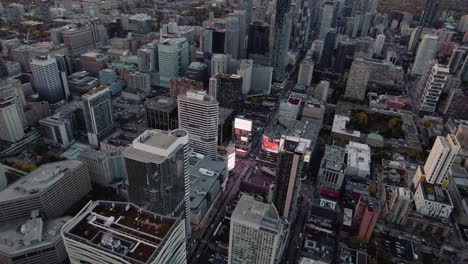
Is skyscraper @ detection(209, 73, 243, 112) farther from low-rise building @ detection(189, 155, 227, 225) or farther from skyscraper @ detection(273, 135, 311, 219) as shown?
skyscraper @ detection(273, 135, 311, 219)

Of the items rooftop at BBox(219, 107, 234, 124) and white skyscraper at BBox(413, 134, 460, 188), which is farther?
rooftop at BBox(219, 107, 234, 124)

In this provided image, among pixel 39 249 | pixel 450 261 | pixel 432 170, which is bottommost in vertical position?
pixel 450 261

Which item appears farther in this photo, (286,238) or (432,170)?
(432,170)

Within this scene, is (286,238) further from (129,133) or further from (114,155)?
(129,133)

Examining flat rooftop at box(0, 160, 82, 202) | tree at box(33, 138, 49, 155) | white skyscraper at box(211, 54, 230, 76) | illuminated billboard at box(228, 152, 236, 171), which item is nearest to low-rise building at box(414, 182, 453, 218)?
illuminated billboard at box(228, 152, 236, 171)

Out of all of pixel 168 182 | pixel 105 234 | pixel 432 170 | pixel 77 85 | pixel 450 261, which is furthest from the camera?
pixel 77 85

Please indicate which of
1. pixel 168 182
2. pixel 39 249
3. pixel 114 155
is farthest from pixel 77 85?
pixel 168 182

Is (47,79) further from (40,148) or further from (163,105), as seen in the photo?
(163,105)
